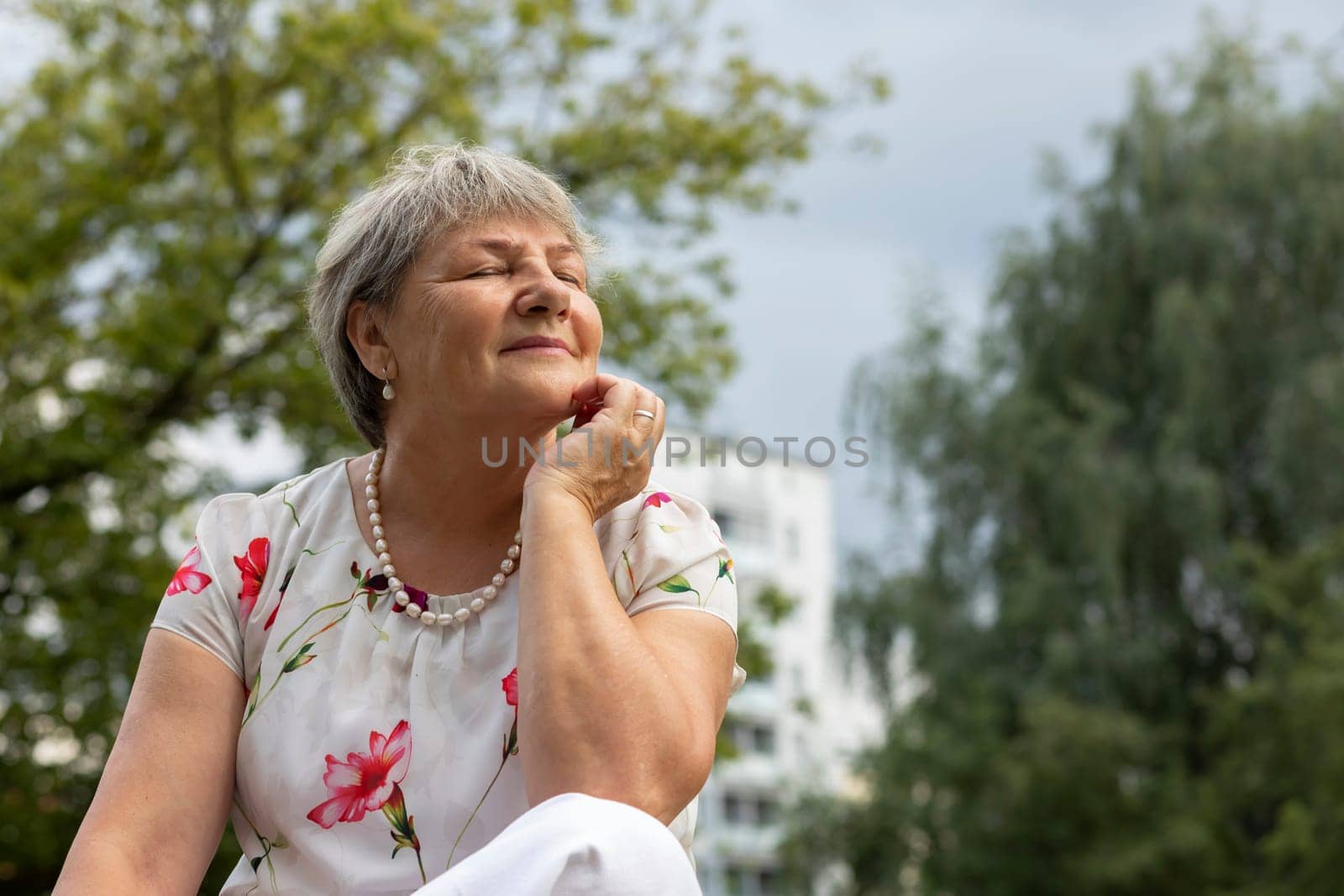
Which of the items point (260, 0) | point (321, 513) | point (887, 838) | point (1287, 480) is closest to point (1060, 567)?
point (1287, 480)

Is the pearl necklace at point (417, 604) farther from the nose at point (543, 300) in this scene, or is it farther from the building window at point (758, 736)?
the building window at point (758, 736)

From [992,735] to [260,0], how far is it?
8883mm

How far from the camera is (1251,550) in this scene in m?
13.2

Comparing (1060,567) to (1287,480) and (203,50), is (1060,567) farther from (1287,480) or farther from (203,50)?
(203,50)

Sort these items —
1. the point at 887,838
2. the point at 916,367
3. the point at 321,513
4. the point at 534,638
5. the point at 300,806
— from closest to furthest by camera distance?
the point at 534,638, the point at 300,806, the point at 321,513, the point at 887,838, the point at 916,367

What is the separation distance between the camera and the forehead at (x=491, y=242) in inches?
82.3

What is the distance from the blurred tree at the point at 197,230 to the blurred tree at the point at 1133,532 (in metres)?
5.39

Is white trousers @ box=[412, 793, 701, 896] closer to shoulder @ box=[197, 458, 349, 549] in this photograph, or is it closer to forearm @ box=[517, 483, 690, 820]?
forearm @ box=[517, 483, 690, 820]

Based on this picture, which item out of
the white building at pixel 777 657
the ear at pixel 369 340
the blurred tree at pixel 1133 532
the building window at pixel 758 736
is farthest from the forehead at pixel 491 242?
the building window at pixel 758 736

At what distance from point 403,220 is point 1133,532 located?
1243cm

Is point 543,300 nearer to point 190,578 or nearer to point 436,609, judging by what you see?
point 436,609

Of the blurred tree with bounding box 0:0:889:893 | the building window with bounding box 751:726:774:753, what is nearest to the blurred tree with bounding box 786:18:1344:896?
the blurred tree with bounding box 0:0:889:893

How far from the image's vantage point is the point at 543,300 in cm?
206

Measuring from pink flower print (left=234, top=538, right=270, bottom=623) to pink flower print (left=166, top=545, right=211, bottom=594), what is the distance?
53 mm
